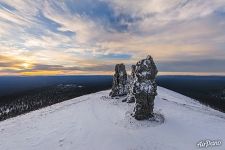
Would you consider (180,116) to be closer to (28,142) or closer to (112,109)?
(112,109)

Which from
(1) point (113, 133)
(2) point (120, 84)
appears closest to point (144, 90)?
(1) point (113, 133)

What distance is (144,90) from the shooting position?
32.9 m

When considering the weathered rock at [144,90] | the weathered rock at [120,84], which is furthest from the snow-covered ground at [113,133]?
the weathered rock at [120,84]

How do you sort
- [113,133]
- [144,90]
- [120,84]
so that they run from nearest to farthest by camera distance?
[113,133] → [144,90] → [120,84]

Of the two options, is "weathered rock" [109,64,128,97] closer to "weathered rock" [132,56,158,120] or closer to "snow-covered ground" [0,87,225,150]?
"snow-covered ground" [0,87,225,150]

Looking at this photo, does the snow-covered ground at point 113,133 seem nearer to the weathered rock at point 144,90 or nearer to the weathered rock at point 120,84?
the weathered rock at point 144,90

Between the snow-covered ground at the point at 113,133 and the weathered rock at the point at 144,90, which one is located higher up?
Result: the weathered rock at the point at 144,90

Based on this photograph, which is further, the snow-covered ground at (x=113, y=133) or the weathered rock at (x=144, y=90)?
the weathered rock at (x=144, y=90)

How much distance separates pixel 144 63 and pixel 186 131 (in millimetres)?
11608

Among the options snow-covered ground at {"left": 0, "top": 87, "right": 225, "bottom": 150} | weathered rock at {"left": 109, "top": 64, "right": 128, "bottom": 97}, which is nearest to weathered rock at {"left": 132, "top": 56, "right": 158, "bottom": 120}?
snow-covered ground at {"left": 0, "top": 87, "right": 225, "bottom": 150}

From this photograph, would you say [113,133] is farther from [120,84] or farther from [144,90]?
[120,84]

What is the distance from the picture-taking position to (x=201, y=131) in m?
29.1

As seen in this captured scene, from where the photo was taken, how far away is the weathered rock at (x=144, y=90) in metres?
32.6

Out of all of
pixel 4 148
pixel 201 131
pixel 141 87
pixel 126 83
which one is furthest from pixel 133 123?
pixel 126 83
